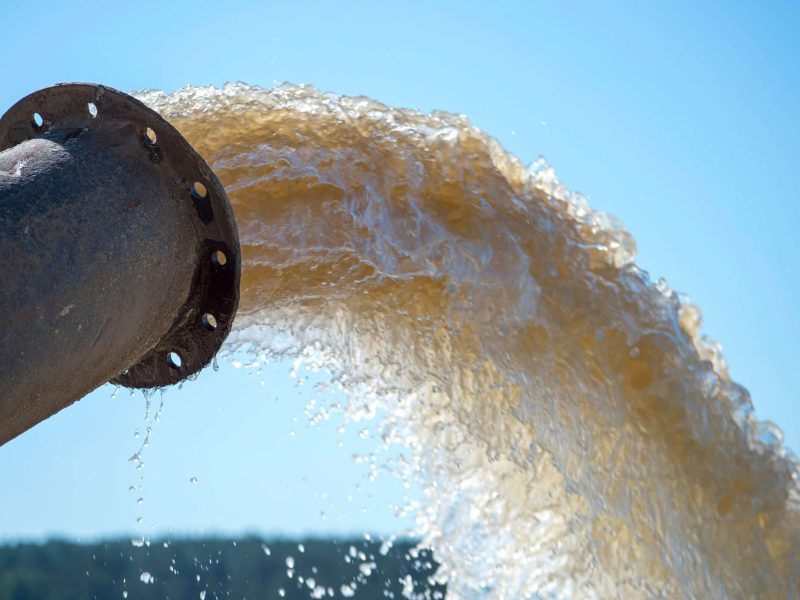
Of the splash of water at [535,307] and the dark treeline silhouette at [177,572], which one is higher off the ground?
the splash of water at [535,307]

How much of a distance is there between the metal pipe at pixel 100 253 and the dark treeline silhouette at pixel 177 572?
14494mm

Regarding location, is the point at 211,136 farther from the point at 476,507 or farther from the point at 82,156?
the point at 476,507

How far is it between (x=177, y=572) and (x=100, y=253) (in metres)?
17.1

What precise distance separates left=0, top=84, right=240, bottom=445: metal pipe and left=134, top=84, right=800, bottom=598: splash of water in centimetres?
99

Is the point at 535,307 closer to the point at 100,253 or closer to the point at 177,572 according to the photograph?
the point at 100,253

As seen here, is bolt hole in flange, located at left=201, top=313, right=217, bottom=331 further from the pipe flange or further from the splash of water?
the splash of water

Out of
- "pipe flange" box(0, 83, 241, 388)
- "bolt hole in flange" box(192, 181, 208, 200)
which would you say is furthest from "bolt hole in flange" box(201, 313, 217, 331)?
"bolt hole in flange" box(192, 181, 208, 200)

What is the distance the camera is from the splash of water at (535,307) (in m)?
3.51

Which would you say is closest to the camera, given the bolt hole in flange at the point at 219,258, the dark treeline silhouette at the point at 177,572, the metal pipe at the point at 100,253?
the metal pipe at the point at 100,253

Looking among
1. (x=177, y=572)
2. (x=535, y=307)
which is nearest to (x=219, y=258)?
(x=535, y=307)

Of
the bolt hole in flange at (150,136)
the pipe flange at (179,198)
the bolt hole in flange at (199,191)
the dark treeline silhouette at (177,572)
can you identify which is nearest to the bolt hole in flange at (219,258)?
the pipe flange at (179,198)

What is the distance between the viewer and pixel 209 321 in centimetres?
254

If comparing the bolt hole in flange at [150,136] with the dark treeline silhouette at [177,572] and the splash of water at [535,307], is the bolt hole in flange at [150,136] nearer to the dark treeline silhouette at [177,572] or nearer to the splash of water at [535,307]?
the splash of water at [535,307]

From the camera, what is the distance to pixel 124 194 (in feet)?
7.22
